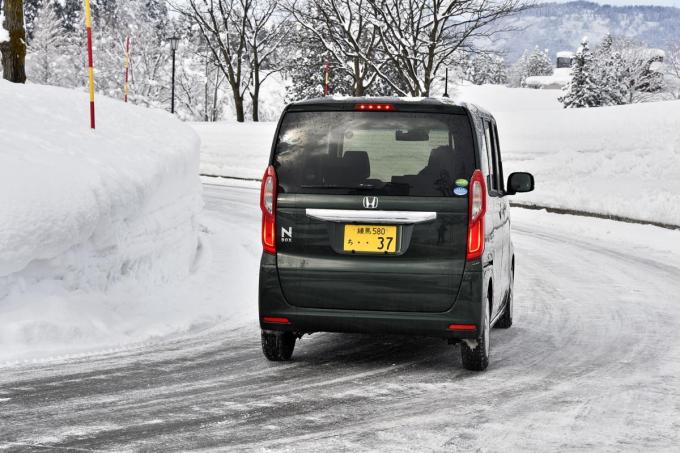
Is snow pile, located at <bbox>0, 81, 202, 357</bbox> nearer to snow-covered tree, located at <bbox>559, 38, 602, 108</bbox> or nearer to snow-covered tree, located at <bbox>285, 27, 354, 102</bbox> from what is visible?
snow-covered tree, located at <bbox>285, 27, 354, 102</bbox>

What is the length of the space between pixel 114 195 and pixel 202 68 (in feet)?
375

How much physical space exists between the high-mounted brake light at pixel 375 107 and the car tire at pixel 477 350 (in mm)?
1572

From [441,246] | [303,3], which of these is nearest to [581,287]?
[441,246]

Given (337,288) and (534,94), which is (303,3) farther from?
(534,94)

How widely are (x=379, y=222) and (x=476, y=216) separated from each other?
0.67 m

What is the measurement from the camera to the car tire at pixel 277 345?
6789mm

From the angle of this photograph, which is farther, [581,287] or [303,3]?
[303,3]

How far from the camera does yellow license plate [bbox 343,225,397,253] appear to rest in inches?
245

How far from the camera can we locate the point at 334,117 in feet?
21.3

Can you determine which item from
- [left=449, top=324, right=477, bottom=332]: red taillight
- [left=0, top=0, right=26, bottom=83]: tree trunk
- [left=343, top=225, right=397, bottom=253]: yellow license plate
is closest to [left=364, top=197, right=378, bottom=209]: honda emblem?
[left=343, top=225, right=397, bottom=253]: yellow license plate

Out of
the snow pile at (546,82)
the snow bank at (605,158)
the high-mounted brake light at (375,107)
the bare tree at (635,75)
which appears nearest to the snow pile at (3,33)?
the snow bank at (605,158)

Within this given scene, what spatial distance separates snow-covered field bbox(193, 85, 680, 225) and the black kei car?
1393 centimetres

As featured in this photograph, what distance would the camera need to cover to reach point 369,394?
586 centimetres

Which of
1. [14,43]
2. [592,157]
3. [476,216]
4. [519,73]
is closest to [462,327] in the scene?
[476,216]
